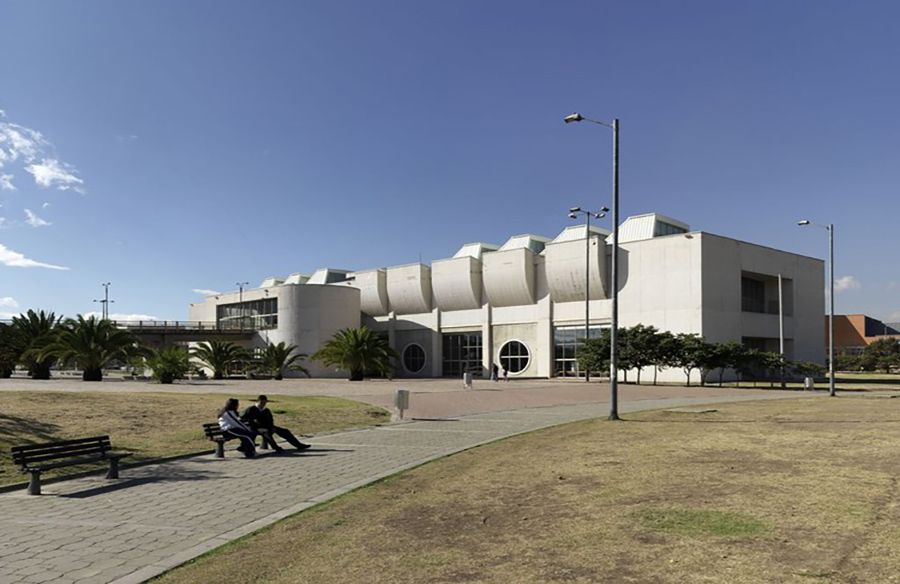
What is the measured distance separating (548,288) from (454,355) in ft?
45.1

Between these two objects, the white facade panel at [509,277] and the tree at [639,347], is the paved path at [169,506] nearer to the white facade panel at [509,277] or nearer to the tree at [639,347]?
the tree at [639,347]

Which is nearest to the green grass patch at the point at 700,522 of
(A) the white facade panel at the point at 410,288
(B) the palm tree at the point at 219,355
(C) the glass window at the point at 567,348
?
(C) the glass window at the point at 567,348

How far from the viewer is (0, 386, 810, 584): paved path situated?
604 centimetres

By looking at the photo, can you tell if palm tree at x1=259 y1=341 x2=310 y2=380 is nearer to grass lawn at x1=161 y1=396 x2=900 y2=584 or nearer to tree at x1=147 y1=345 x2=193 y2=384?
tree at x1=147 y1=345 x2=193 y2=384

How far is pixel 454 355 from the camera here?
65.3 metres

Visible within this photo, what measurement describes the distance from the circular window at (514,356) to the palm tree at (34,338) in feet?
115

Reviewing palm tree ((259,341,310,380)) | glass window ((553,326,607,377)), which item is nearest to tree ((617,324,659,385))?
glass window ((553,326,607,377))

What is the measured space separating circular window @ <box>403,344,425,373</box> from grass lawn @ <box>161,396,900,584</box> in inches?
2199

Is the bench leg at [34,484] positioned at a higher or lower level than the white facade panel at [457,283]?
lower

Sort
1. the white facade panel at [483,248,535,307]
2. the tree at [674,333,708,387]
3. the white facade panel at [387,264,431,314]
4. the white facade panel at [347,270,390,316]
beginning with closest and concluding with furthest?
1. the tree at [674,333,708,387]
2. the white facade panel at [483,248,535,307]
3. the white facade panel at [387,264,431,314]
4. the white facade panel at [347,270,390,316]

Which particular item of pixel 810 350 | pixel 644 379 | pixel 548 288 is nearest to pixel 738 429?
pixel 644 379

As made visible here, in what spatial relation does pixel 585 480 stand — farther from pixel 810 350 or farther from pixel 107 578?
pixel 810 350

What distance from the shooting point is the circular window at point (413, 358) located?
67.5 meters

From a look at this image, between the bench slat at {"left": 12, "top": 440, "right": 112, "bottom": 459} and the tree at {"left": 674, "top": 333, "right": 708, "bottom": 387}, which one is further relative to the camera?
the tree at {"left": 674, "top": 333, "right": 708, "bottom": 387}
